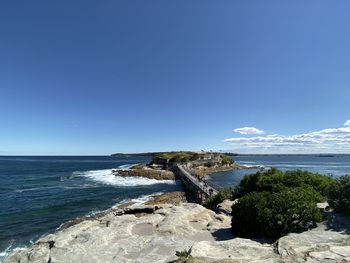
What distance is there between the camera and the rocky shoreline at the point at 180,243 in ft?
27.6

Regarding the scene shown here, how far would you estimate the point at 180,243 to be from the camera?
12.0m

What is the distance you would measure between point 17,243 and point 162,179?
155 feet

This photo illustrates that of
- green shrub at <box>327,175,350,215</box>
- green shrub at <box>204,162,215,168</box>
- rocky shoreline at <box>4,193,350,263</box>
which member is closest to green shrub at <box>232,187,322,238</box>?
rocky shoreline at <box>4,193,350,263</box>

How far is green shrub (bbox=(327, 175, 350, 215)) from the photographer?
1234cm

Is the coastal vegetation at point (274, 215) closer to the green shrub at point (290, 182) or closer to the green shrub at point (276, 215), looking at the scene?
the green shrub at point (276, 215)

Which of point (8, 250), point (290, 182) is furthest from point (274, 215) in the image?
point (8, 250)

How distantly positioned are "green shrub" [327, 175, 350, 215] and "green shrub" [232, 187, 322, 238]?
1336 millimetres

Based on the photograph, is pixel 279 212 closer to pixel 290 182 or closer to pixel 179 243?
pixel 179 243

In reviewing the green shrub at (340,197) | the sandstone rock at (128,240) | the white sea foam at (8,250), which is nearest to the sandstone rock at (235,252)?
the sandstone rock at (128,240)

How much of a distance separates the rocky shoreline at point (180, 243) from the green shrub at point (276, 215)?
20.7 inches

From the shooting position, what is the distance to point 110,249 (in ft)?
38.6

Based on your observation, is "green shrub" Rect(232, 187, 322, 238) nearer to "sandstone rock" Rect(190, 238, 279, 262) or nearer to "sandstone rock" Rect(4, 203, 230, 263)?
"sandstone rock" Rect(4, 203, 230, 263)

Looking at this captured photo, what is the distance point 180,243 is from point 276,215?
375 centimetres

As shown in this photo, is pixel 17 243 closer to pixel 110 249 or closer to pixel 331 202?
Answer: pixel 110 249
